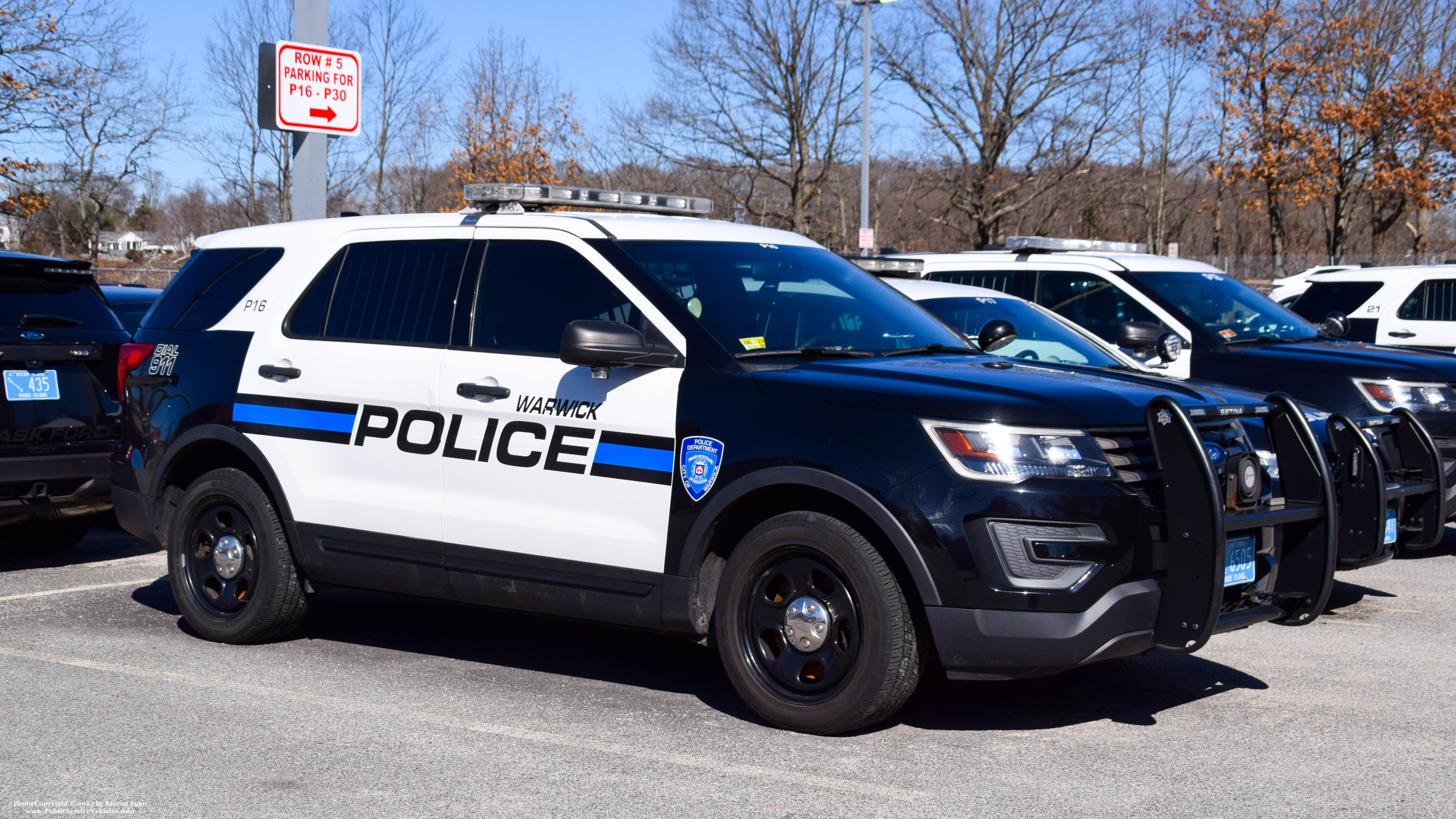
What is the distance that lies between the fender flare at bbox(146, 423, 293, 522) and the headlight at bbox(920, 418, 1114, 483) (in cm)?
313

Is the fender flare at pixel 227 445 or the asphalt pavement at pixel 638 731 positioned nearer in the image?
the asphalt pavement at pixel 638 731

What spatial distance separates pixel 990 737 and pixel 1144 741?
527 millimetres

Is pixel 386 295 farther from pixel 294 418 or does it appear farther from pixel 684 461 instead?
pixel 684 461

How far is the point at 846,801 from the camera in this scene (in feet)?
14.2

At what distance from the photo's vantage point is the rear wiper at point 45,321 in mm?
8211

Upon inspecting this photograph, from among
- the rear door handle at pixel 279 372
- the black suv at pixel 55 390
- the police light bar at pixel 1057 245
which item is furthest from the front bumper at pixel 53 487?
the police light bar at pixel 1057 245

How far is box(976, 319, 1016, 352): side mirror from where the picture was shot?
6945mm

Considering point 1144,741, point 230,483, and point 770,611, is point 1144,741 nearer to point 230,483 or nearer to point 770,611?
point 770,611

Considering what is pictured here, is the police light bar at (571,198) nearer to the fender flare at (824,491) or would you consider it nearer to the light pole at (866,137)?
the fender flare at (824,491)

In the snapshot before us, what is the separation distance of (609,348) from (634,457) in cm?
43

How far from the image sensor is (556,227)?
5852 mm

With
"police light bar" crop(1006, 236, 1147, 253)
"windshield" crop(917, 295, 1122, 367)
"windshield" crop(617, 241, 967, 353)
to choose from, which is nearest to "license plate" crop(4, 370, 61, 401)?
"windshield" crop(617, 241, 967, 353)

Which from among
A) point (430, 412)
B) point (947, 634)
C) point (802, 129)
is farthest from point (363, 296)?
point (802, 129)

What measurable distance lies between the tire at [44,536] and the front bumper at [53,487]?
1047 millimetres
